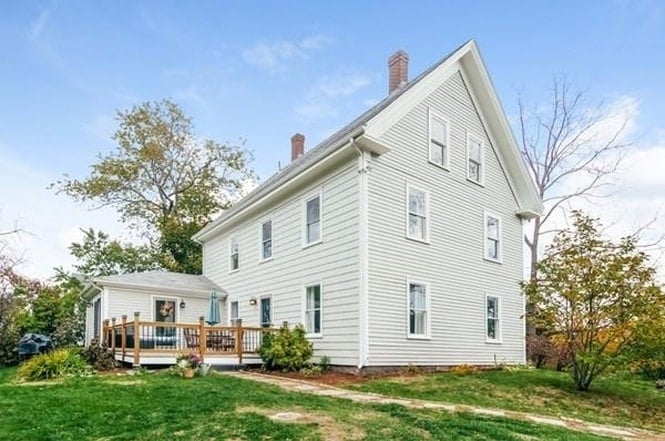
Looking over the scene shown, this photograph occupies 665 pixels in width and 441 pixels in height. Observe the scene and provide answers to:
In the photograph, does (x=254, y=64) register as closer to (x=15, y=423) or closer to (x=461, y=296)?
(x=461, y=296)

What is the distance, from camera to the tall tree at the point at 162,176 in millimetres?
29875

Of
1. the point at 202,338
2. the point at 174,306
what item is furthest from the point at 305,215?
the point at 174,306

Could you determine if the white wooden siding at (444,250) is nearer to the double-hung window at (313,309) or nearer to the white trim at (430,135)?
the white trim at (430,135)

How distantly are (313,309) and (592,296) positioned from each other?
6473 millimetres

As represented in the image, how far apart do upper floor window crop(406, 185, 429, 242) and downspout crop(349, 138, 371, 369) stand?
1.69m

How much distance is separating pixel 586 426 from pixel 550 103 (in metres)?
18.7

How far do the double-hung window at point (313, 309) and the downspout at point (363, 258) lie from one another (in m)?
1.78

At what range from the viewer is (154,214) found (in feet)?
103

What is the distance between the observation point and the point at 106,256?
96.3 feet

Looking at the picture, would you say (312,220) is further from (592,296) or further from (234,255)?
(592,296)

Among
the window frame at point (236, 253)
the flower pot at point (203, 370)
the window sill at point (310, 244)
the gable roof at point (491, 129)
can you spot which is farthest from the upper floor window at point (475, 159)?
the flower pot at point (203, 370)

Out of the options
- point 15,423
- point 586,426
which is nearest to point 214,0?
point 15,423

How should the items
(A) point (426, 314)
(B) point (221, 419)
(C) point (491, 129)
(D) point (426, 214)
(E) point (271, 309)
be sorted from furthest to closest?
(C) point (491, 129), (E) point (271, 309), (D) point (426, 214), (A) point (426, 314), (B) point (221, 419)

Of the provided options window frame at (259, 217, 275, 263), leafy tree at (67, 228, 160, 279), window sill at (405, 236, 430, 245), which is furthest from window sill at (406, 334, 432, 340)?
leafy tree at (67, 228, 160, 279)
